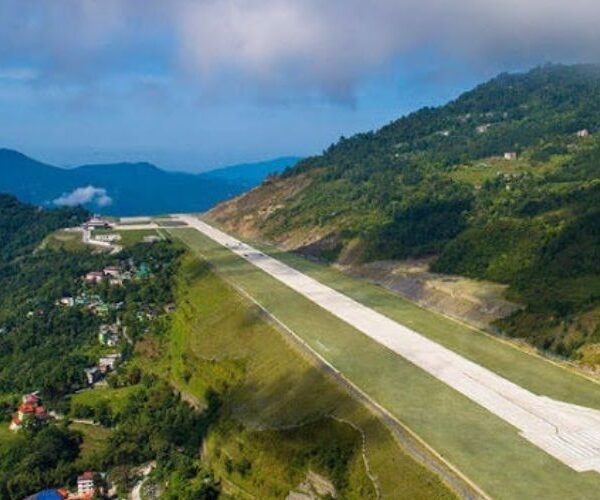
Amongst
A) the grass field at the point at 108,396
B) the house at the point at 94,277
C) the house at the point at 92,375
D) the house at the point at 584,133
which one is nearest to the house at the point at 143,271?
the house at the point at 94,277

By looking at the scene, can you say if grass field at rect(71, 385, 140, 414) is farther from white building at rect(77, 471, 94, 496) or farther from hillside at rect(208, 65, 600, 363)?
hillside at rect(208, 65, 600, 363)

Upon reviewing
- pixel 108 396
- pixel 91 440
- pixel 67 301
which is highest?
pixel 67 301

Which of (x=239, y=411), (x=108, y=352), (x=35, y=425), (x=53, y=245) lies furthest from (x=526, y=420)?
(x=53, y=245)

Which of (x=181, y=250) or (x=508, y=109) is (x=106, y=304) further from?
(x=508, y=109)

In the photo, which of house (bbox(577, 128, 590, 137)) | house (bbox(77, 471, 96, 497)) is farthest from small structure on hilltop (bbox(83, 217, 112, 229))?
→ house (bbox(77, 471, 96, 497))

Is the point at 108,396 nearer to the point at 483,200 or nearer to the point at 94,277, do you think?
the point at 94,277

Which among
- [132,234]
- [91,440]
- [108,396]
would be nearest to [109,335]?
[108,396]

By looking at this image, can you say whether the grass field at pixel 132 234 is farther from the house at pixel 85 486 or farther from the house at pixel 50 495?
the house at pixel 50 495
